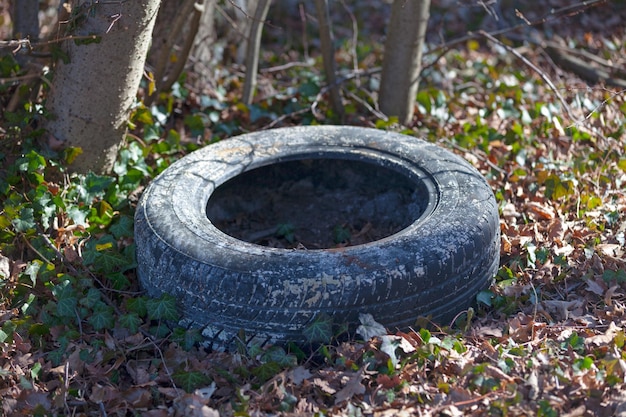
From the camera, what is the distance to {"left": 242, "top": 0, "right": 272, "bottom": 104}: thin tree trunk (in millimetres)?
5113

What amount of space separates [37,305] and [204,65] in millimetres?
2595

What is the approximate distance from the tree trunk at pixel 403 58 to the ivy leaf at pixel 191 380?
278cm

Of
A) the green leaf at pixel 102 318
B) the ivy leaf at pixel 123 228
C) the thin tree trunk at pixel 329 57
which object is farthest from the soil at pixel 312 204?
the thin tree trunk at pixel 329 57

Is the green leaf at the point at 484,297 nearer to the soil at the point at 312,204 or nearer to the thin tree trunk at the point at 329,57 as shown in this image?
the soil at the point at 312,204

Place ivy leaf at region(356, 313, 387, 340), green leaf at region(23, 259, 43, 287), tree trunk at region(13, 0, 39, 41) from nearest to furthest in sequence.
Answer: ivy leaf at region(356, 313, 387, 340), green leaf at region(23, 259, 43, 287), tree trunk at region(13, 0, 39, 41)

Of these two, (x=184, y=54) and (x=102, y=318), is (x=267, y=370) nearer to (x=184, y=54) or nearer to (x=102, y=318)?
(x=102, y=318)

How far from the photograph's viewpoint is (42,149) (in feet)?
14.1

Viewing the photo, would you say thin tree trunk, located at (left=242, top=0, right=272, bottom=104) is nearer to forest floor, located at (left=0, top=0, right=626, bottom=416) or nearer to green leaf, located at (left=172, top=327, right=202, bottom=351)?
forest floor, located at (left=0, top=0, right=626, bottom=416)

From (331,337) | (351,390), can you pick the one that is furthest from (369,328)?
(351,390)

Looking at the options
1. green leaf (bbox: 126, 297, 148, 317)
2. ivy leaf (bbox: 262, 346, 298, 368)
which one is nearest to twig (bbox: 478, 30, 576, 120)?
ivy leaf (bbox: 262, 346, 298, 368)

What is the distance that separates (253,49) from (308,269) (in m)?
2.58

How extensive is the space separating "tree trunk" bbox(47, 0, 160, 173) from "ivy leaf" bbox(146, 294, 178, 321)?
1395 millimetres

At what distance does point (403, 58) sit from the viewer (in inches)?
203

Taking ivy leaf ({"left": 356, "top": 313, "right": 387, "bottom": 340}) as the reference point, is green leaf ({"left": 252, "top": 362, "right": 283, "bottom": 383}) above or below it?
below
